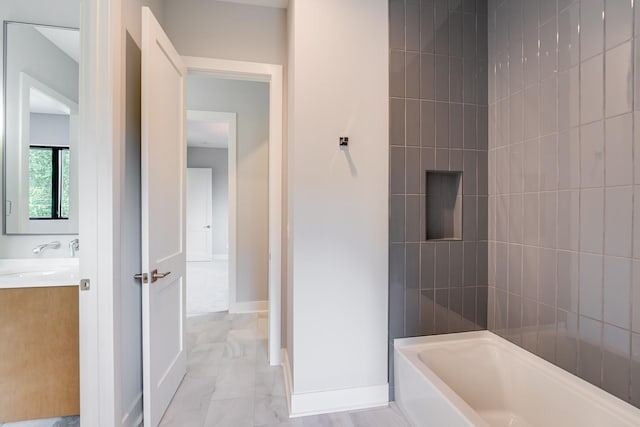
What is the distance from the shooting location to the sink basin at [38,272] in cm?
141

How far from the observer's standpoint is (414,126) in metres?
1.79

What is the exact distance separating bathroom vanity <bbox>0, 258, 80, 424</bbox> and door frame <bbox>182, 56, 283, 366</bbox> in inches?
45.9

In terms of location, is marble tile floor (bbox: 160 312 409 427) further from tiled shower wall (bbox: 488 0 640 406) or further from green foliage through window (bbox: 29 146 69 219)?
A: green foliage through window (bbox: 29 146 69 219)

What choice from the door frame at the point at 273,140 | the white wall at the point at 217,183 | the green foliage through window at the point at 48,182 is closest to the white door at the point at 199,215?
the white wall at the point at 217,183

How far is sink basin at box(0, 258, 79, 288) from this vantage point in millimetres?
1405

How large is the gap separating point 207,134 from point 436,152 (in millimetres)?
4705

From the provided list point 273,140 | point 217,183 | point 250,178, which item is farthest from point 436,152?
point 217,183

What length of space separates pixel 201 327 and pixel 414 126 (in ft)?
8.87

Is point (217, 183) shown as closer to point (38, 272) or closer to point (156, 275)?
point (38, 272)

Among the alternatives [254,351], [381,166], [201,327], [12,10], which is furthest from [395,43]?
[201,327]

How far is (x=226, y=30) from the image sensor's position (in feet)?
6.79

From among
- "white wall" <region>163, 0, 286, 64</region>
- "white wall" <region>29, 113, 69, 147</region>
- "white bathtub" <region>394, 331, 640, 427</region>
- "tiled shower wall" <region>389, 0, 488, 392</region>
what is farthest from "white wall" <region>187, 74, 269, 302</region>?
"white bathtub" <region>394, 331, 640, 427</region>

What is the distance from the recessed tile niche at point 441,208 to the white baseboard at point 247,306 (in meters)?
2.17

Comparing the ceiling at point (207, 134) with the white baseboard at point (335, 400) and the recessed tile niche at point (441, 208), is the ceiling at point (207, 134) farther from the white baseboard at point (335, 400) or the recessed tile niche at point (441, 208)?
the white baseboard at point (335, 400)
